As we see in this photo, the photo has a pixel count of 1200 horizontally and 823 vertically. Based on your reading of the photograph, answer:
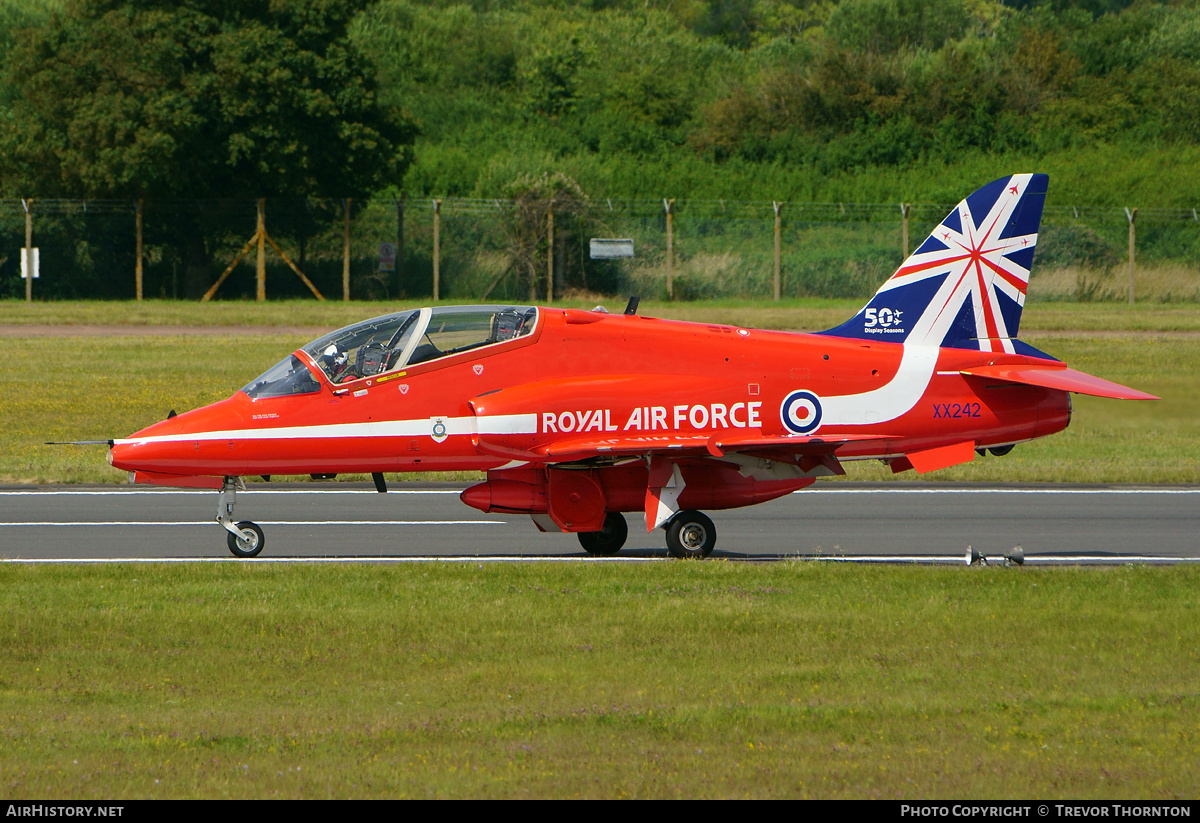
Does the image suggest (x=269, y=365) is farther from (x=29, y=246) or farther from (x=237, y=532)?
(x=237, y=532)

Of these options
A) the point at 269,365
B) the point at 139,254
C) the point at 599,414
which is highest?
the point at 139,254

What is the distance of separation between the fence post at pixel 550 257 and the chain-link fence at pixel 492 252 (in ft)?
0.27

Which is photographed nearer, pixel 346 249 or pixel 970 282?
pixel 970 282

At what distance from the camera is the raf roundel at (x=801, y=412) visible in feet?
43.8

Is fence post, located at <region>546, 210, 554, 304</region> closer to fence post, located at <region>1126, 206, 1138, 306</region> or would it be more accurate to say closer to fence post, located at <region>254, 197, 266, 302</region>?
fence post, located at <region>254, 197, 266, 302</region>

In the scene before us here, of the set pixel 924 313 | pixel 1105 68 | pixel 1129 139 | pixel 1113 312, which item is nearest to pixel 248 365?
pixel 924 313

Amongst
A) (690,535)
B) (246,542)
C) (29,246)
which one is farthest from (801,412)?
(29,246)

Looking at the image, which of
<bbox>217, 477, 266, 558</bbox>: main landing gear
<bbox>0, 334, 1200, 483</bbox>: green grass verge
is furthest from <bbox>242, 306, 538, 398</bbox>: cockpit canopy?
<bbox>0, 334, 1200, 483</bbox>: green grass verge

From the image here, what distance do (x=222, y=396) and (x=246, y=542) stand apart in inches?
538

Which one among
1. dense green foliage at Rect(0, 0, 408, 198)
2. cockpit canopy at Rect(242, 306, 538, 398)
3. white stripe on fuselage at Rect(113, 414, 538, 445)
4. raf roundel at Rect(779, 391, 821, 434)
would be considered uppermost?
dense green foliage at Rect(0, 0, 408, 198)

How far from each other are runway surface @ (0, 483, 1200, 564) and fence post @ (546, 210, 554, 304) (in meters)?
24.6

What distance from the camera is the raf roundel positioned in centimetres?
1334

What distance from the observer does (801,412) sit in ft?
43.8

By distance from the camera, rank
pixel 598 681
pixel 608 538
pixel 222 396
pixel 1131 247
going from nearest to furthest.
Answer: pixel 598 681, pixel 608 538, pixel 222 396, pixel 1131 247
